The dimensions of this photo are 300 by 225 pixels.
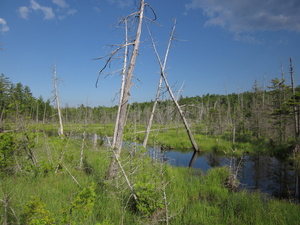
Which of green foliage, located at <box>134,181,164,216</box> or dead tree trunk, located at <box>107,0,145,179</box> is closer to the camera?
green foliage, located at <box>134,181,164,216</box>

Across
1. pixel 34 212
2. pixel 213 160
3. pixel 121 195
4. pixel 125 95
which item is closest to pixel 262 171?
pixel 213 160

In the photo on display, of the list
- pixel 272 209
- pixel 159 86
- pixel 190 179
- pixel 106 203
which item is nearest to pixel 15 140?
pixel 106 203

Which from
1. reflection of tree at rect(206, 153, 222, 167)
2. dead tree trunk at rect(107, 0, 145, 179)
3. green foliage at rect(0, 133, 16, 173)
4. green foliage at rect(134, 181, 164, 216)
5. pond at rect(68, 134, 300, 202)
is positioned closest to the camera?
green foliage at rect(134, 181, 164, 216)

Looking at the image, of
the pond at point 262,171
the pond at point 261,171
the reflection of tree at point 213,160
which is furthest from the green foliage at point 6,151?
the reflection of tree at point 213,160

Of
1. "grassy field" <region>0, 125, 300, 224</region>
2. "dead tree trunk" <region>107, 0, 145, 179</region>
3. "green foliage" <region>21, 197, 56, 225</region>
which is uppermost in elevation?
"dead tree trunk" <region>107, 0, 145, 179</region>

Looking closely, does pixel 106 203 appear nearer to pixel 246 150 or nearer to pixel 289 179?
pixel 289 179

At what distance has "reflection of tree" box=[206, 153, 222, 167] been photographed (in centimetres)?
1149

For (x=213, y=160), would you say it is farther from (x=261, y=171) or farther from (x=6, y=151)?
(x=6, y=151)

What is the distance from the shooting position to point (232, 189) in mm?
6633

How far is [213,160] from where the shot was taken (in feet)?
41.1

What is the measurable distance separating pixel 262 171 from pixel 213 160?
3.16 m

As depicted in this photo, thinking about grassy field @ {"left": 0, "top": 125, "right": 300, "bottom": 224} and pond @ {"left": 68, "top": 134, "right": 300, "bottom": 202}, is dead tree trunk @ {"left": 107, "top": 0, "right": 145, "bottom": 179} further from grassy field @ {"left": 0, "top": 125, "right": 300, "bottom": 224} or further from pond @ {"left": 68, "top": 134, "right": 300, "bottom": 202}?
pond @ {"left": 68, "top": 134, "right": 300, "bottom": 202}

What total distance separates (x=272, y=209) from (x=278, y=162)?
9.56 metres

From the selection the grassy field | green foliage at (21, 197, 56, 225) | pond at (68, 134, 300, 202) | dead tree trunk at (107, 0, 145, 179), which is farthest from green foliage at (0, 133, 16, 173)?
green foliage at (21, 197, 56, 225)
